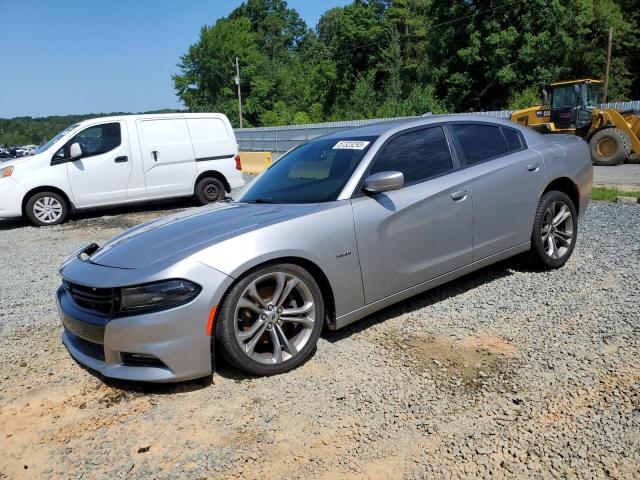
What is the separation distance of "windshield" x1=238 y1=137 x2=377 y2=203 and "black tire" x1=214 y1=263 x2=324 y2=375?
2.20ft

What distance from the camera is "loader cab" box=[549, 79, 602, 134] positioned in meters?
16.4

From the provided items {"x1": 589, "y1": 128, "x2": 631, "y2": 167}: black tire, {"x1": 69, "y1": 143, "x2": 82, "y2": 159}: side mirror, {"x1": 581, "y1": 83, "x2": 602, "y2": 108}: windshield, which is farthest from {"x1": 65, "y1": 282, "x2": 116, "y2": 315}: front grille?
{"x1": 581, "y1": 83, "x2": 602, "y2": 108}: windshield

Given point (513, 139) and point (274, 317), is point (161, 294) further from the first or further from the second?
point (513, 139)

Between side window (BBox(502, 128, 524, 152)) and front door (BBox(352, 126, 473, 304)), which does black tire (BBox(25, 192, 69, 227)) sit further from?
side window (BBox(502, 128, 524, 152))

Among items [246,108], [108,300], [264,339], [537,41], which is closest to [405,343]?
[264,339]

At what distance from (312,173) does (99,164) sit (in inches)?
272

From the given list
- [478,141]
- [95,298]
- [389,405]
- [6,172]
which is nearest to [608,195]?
[478,141]

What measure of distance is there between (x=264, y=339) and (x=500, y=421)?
4.73 ft

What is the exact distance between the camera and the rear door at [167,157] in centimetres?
1007

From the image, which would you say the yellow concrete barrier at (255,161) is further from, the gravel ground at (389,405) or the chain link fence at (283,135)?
the gravel ground at (389,405)

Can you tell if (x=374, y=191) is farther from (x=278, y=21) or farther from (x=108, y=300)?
(x=278, y=21)

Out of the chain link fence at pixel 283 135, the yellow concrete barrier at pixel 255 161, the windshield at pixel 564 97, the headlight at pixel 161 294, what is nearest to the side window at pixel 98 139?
the headlight at pixel 161 294

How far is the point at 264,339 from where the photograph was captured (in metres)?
3.29

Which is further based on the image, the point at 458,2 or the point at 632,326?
the point at 458,2
